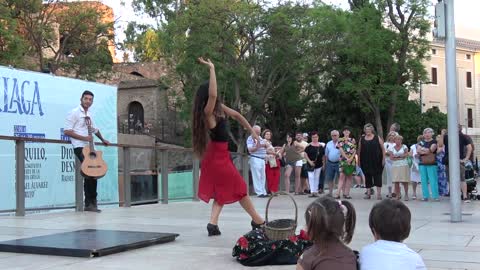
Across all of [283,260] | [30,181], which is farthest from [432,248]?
[30,181]

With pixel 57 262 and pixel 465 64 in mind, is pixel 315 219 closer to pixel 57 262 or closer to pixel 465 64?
pixel 57 262

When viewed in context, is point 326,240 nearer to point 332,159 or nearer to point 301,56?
point 332,159

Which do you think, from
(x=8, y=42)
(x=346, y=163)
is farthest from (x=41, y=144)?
(x=8, y=42)

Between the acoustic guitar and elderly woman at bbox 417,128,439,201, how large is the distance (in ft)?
23.2

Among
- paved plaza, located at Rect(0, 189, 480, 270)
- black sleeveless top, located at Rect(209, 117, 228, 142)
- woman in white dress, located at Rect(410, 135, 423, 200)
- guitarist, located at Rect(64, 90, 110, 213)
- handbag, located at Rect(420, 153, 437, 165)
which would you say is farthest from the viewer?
woman in white dress, located at Rect(410, 135, 423, 200)

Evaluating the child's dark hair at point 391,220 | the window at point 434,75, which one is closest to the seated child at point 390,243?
the child's dark hair at point 391,220

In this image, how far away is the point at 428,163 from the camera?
13352mm

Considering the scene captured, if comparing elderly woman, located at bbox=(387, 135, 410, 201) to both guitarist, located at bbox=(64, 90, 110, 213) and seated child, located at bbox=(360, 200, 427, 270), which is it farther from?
seated child, located at bbox=(360, 200, 427, 270)

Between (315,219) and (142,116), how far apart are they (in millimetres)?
42324

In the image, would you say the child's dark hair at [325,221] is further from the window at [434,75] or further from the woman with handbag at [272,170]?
the window at [434,75]

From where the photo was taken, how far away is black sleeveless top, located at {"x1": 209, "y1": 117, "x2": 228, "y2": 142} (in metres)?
6.66

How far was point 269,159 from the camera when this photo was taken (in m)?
15.2

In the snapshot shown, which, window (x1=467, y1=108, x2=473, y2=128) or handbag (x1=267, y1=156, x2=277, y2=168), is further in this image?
window (x1=467, y1=108, x2=473, y2=128)

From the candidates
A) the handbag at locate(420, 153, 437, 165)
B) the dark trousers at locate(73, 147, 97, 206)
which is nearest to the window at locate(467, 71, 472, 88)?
the handbag at locate(420, 153, 437, 165)
